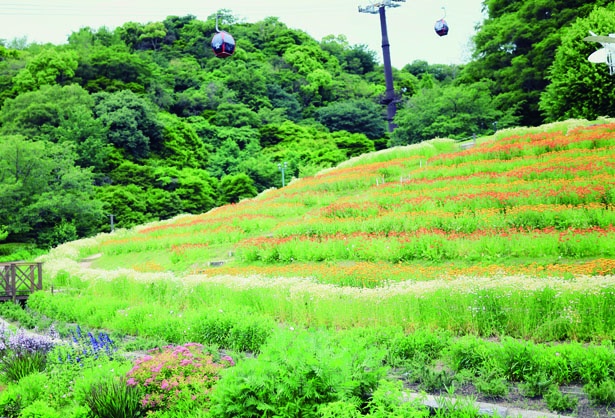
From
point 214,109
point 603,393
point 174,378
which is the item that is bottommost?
point 603,393

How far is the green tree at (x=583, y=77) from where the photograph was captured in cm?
2786

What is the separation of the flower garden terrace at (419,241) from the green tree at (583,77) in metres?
6.16

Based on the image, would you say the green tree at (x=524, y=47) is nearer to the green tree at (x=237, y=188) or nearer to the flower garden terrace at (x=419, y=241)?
the flower garden terrace at (x=419, y=241)

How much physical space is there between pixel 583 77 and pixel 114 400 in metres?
29.7

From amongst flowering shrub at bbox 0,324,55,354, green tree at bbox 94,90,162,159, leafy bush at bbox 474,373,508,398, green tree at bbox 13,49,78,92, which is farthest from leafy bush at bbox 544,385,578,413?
green tree at bbox 13,49,78,92

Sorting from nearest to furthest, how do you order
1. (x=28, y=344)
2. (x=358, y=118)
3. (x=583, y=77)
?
1. (x=28, y=344)
2. (x=583, y=77)
3. (x=358, y=118)

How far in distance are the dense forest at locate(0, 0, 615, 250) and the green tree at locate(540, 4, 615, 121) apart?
0.29 feet

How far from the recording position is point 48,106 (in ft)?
141

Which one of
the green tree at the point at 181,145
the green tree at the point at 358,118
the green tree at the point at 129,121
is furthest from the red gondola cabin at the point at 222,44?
the green tree at the point at 358,118

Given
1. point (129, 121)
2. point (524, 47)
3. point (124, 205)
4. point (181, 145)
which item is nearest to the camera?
point (524, 47)

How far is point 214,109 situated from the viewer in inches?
2339

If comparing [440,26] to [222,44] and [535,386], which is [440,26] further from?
[535,386]

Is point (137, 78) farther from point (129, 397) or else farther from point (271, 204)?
point (129, 397)

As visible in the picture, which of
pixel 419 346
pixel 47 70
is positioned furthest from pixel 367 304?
pixel 47 70
